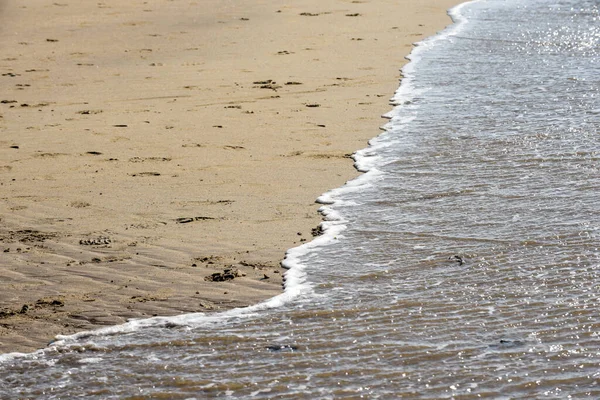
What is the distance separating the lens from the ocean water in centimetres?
333

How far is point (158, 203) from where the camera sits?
5301mm

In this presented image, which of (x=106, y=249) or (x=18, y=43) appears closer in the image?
(x=106, y=249)

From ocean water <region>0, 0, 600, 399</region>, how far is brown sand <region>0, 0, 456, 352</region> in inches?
8.9

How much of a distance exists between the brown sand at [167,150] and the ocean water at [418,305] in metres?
0.23

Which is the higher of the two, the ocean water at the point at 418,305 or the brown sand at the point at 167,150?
the brown sand at the point at 167,150

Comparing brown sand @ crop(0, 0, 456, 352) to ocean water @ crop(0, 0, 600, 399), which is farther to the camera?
brown sand @ crop(0, 0, 456, 352)

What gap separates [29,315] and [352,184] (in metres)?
2.39

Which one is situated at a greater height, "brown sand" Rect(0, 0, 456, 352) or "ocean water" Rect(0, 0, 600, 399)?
"brown sand" Rect(0, 0, 456, 352)

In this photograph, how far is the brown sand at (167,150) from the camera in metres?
4.25

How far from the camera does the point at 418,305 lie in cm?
393

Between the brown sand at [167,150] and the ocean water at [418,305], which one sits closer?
the ocean water at [418,305]

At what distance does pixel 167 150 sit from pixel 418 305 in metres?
2.99

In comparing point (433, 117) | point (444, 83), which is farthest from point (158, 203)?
point (444, 83)

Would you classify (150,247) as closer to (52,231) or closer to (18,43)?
(52,231)
